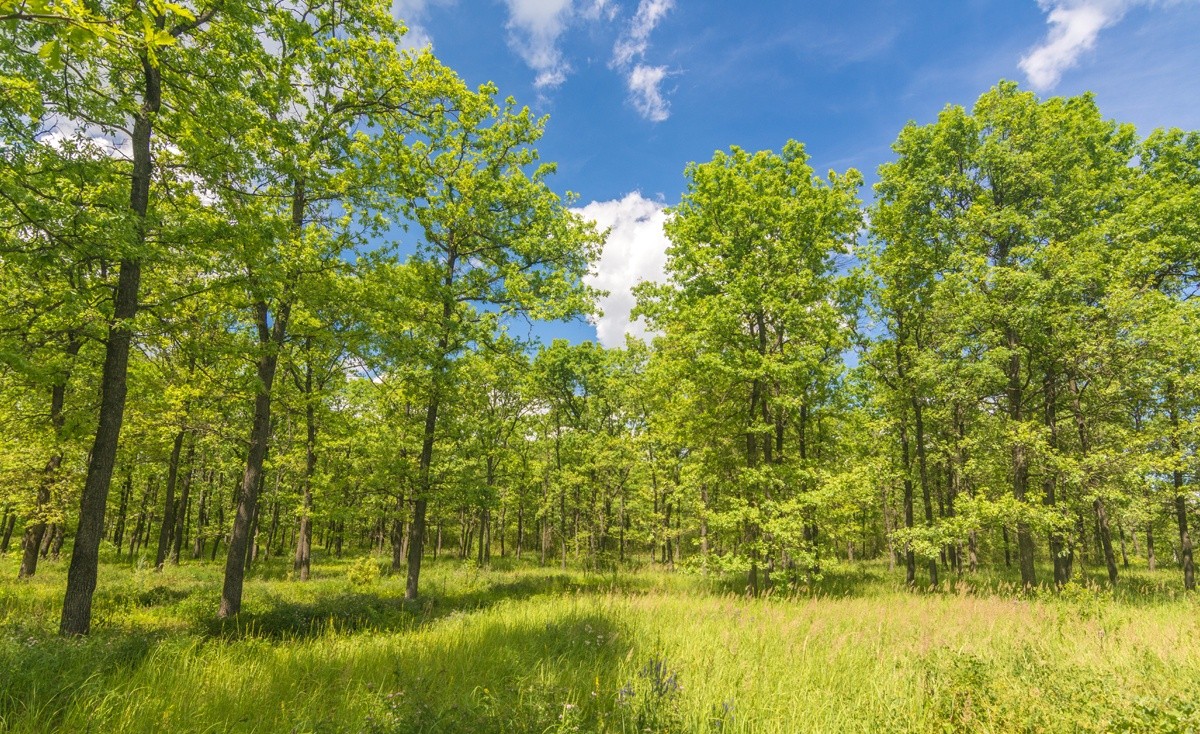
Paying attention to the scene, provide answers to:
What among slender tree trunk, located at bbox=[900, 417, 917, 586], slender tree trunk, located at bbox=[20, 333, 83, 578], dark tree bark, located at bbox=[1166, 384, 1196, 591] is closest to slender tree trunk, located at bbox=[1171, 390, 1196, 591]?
dark tree bark, located at bbox=[1166, 384, 1196, 591]

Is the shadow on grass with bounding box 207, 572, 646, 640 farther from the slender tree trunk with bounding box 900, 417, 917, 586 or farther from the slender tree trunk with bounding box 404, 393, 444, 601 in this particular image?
the slender tree trunk with bounding box 900, 417, 917, 586

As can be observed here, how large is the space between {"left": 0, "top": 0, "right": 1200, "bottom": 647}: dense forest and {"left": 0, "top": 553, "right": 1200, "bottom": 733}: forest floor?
138 inches

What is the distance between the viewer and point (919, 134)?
674 inches

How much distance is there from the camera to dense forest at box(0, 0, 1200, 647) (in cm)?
777

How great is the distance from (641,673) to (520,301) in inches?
419

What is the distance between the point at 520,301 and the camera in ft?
45.0

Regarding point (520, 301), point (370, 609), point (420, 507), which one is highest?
point (520, 301)

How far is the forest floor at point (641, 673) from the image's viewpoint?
3.89m

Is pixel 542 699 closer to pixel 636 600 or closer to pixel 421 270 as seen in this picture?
pixel 636 600

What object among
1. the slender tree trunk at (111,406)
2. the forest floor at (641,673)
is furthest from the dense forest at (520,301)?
the forest floor at (641,673)

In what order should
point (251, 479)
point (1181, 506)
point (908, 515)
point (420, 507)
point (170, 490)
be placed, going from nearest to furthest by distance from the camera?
point (251, 479) → point (420, 507) → point (1181, 506) → point (908, 515) → point (170, 490)

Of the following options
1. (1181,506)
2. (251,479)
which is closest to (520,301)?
(251,479)

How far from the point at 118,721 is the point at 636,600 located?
7.86m

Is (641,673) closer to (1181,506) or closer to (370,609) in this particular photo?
(370,609)
